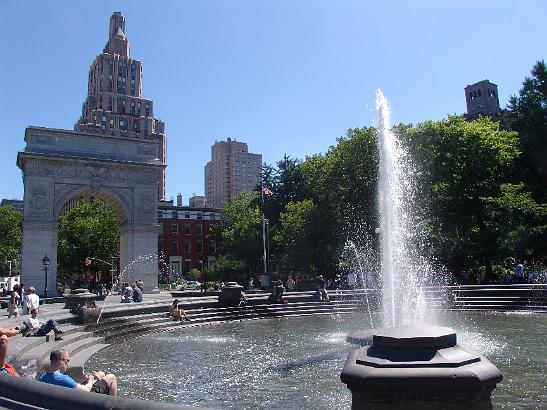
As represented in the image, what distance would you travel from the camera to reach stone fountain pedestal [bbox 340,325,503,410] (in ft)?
11.5

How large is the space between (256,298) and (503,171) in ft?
74.2

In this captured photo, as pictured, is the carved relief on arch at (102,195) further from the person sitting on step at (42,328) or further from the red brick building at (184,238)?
the red brick building at (184,238)

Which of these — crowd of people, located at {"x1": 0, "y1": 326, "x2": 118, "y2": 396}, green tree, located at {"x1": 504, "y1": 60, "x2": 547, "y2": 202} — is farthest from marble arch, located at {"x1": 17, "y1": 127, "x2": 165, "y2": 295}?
crowd of people, located at {"x1": 0, "y1": 326, "x2": 118, "y2": 396}

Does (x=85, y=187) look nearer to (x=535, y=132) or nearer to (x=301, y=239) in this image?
(x=301, y=239)

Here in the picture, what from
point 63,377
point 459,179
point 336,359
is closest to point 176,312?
point 336,359

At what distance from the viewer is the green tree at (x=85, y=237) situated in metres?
63.0

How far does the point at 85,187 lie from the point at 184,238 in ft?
153

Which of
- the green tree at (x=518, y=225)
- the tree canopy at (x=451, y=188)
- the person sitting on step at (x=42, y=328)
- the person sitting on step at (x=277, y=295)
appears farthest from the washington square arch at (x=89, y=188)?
the green tree at (x=518, y=225)

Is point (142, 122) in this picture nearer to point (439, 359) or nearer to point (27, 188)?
point (27, 188)

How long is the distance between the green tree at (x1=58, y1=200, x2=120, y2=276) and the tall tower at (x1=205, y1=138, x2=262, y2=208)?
279 feet

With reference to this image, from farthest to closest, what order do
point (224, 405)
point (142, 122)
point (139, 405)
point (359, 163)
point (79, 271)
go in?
point (142, 122) → point (79, 271) → point (359, 163) → point (224, 405) → point (139, 405)

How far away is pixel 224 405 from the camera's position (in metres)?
7.31

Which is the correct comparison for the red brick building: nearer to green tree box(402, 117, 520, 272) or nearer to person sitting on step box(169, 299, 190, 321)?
green tree box(402, 117, 520, 272)

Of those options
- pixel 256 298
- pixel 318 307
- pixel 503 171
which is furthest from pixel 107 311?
pixel 503 171
